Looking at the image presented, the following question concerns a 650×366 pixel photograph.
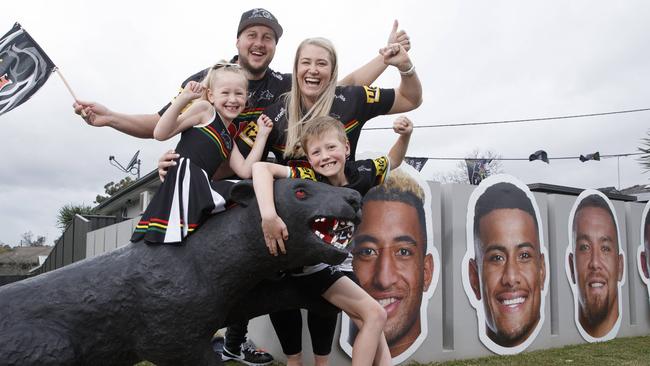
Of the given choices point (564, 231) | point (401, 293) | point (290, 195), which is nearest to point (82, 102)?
point (290, 195)

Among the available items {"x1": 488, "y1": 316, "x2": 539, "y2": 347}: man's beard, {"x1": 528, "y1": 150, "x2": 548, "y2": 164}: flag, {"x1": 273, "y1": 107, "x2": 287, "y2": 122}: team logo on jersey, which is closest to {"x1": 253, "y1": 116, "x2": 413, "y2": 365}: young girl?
{"x1": 273, "y1": 107, "x2": 287, "y2": 122}: team logo on jersey

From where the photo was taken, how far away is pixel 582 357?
543 cm

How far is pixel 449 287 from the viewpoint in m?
5.42

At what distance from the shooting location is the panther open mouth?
246 cm

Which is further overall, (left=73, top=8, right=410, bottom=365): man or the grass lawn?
the grass lawn

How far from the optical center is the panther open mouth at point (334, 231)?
8.08ft

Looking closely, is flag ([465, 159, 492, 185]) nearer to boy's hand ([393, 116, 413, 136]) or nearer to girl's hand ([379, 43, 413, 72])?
boy's hand ([393, 116, 413, 136])

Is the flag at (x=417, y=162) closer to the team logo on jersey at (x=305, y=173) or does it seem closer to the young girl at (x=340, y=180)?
the young girl at (x=340, y=180)

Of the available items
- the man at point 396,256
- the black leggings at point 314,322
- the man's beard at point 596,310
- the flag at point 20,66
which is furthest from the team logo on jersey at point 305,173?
the man's beard at point 596,310

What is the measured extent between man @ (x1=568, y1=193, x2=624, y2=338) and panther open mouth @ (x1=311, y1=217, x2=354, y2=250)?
4768mm

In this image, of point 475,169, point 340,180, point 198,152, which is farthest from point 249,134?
point 475,169

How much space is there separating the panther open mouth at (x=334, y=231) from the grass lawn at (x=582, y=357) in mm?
2352

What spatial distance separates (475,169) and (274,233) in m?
7.03

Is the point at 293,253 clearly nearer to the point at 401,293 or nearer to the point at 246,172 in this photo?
the point at 246,172
